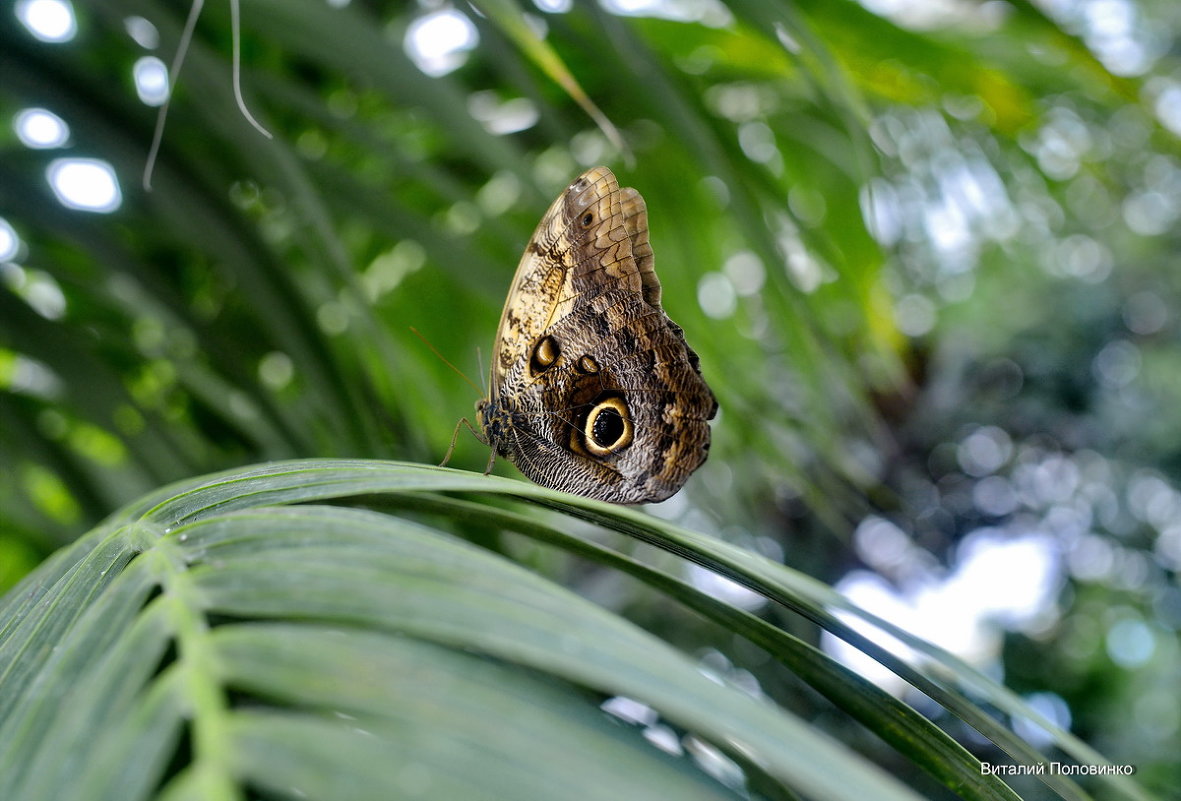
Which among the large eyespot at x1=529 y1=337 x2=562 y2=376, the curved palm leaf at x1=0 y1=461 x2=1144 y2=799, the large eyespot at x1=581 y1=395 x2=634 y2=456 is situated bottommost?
the curved palm leaf at x1=0 y1=461 x2=1144 y2=799

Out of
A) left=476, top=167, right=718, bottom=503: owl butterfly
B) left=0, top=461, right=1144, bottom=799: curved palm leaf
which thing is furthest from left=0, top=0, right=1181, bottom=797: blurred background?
left=0, top=461, right=1144, bottom=799: curved palm leaf

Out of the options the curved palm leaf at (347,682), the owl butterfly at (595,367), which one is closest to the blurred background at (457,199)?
the owl butterfly at (595,367)

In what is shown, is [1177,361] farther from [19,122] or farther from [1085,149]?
[19,122]

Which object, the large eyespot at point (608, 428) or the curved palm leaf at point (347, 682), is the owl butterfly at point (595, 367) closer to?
the large eyespot at point (608, 428)

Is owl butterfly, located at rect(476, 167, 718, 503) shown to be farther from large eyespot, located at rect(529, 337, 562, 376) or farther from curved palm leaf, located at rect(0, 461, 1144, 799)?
curved palm leaf, located at rect(0, 461, 1144, 799)

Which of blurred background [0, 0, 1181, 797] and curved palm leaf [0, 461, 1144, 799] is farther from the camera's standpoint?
blurred background [0, 0, 1181, 797]

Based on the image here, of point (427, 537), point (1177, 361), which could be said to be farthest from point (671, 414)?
point (1177, 361)
